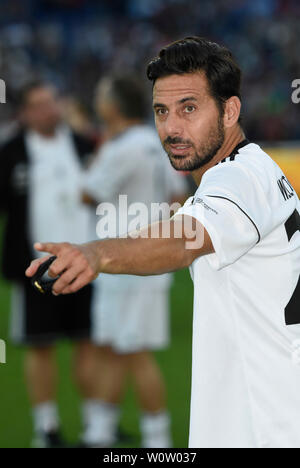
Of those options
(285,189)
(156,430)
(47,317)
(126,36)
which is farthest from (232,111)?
(126,36)

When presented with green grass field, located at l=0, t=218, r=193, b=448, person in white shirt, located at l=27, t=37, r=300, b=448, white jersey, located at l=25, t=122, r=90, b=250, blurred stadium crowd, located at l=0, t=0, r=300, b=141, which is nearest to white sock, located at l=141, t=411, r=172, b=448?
green grass field, located at l=0, t=218, r=193, b=448

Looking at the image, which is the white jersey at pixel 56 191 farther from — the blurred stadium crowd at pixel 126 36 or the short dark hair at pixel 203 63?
the blurred stadium crowd at pixel 126 36

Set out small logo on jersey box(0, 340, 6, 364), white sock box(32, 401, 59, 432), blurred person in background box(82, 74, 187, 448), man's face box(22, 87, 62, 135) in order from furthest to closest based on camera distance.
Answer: small logo on jersey box(0, 340, 6, 364) → man's face box(22, 87, 62, 135) → white sock box(32, 401, 59, 432) → blurred person in background box(82, 74, 187, 448)

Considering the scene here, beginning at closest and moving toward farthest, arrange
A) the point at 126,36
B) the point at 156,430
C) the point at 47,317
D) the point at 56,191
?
the point at 156,430, the point at 47,317, the point at 56,191, the point at 126,36

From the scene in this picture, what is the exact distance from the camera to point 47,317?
19.4ft

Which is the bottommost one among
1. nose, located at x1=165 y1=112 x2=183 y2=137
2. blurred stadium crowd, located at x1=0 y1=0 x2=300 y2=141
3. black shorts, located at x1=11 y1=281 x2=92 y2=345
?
black shorts, located at x1=11 y1=281 x2=92 y2=345

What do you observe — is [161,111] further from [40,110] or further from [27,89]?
[27,89]

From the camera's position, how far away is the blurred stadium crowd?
21.3 metres

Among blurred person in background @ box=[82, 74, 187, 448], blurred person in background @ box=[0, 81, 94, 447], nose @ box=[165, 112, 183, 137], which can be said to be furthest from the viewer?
blurred person in background @ box=[0, 81, 94, 447]

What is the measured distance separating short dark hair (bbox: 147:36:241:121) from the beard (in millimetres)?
115

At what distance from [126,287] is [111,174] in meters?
0.76

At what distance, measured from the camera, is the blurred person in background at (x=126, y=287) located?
552cm

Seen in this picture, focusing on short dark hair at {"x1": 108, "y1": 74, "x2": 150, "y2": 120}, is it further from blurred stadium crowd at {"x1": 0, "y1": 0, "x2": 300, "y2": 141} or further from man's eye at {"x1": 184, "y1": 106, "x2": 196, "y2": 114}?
blurred stadium crowd at {"x1": 0, "y1": 0, "x2": 300, "y2": 141}

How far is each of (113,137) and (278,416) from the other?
347 centimetres
